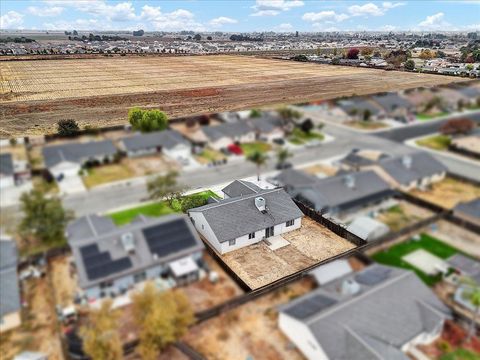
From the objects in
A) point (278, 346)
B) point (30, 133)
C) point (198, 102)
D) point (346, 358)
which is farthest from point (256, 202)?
point (198, 102)

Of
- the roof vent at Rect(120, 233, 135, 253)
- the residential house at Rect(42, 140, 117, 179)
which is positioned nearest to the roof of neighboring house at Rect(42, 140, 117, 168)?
the residential house at Rect(42, 140, 117, 179)

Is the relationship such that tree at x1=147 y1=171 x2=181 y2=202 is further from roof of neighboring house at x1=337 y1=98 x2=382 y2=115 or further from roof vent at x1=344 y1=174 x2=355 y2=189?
roof of neighboring house at x1=337 y1=98 x2=382 y2=115

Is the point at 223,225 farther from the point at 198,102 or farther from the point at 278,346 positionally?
the point at 198,102

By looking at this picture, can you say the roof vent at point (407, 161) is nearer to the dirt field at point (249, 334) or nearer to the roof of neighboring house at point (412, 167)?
the roof of neighboring house at point (412, 167)

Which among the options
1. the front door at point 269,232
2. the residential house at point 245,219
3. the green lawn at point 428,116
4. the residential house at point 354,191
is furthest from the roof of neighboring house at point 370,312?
the front door at point 269,232

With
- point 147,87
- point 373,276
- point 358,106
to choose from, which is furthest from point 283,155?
point 147,87

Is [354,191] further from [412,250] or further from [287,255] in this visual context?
[287,255]

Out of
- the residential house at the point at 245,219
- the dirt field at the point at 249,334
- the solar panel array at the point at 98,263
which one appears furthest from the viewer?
the residential house at the point at 245,219
